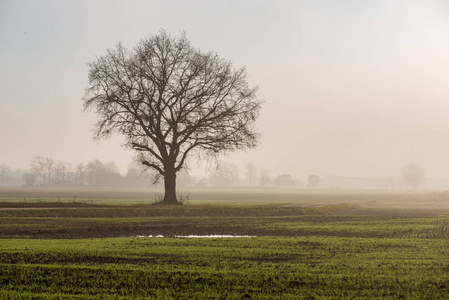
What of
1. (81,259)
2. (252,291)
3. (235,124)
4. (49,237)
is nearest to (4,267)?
(81,259)

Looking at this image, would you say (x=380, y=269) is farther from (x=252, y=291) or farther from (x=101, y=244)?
(x=101, y=244)

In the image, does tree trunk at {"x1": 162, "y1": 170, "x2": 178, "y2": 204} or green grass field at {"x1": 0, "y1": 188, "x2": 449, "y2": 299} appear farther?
tree trunk at {"x1": 162, "y1": 170, "x2": 178, "y2": 204}

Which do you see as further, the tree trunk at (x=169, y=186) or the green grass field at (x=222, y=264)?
the tree trunk at (x=169, y=186)

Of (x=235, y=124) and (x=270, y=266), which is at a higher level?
(x=235, y=124)

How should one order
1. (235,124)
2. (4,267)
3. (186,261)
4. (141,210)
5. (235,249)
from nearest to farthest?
(4,267) < (186,261) < (235,249) < (141,210) < (235,124)

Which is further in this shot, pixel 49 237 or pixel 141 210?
pixel 141 210

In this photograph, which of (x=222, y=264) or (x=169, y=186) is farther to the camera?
(x=169, y=186)

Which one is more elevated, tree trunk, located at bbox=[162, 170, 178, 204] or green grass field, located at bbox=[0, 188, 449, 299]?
tree trunk, located at bbox=[162, 170, 178, 204]

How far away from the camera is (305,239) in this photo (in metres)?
28.7

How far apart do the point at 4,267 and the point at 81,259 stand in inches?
125

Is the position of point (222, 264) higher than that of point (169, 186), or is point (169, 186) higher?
point (169, 186)

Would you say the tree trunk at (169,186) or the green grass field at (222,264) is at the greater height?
the tree trunk at (169,186)

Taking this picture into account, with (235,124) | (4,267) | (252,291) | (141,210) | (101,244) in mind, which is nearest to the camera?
(252,291)

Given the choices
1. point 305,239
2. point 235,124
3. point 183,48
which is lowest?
point 305,239
